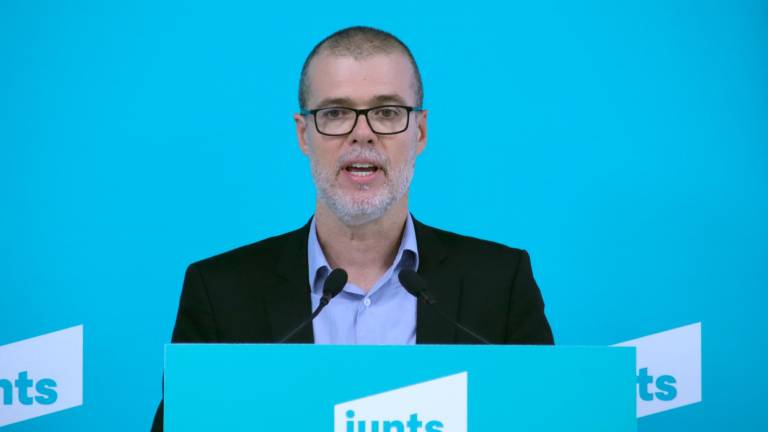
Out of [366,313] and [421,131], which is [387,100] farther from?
[366,313]

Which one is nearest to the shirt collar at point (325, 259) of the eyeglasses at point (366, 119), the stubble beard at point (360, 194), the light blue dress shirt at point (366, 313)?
the light blue dress shirt at point (366, 313)

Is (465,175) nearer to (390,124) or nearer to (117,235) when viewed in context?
(390,124)

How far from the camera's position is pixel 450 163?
2301mm

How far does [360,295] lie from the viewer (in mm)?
→ 1781

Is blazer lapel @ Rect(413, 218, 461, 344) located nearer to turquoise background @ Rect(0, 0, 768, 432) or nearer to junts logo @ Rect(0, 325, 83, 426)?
turquoise background @ Rect(0, 0, 768, 432)

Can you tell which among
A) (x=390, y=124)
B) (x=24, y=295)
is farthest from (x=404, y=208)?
(x=24, y=295)

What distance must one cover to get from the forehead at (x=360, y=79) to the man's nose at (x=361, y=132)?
0.03 meters

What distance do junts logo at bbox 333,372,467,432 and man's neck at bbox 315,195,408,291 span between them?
2.51 ft

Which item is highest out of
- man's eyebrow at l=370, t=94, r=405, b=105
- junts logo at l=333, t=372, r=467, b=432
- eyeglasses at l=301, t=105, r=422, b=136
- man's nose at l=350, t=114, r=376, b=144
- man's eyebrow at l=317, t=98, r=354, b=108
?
man's eyebrow at l=370, t=94, r=405, b=105

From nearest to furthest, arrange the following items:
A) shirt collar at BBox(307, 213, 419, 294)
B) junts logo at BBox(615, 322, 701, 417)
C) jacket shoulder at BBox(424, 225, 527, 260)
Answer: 1. shirt collar at BBox(307, 213, 419, 294)
2. jacket shoulder at BBox(424, 225, 527, 260)
3. junts logo at BBox(615, 322, 701, 417)

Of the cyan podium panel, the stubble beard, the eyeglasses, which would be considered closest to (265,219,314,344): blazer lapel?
the stubble beard

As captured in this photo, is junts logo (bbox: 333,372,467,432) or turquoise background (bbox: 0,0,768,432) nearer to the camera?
junts logo (bbox: 333,372,467,432)

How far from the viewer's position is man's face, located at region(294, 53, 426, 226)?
1706mm

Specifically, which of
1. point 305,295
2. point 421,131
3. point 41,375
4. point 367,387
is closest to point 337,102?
point 421,131
